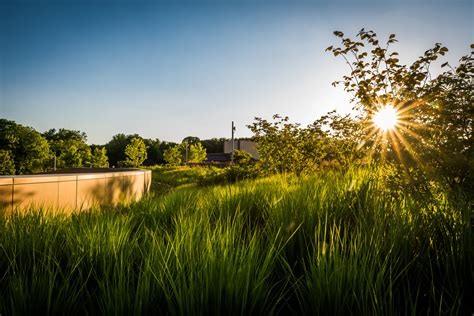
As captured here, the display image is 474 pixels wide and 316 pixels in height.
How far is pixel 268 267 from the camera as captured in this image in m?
2.20

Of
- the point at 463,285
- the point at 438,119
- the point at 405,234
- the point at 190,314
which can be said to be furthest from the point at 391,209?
the point at 190,314

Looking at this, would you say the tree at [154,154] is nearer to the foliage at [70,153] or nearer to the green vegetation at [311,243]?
the foliage at [70,153]

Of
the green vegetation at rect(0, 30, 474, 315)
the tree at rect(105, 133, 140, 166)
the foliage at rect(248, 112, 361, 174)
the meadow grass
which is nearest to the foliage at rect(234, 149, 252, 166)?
the foliage at rect(248, 112, 361, 174)

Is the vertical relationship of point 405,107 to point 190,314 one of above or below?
above

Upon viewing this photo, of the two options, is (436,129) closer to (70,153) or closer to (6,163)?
(6,163)

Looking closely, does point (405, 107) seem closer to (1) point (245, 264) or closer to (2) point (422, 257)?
(2) point (422, 257)

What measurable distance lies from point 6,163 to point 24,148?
4.46 m

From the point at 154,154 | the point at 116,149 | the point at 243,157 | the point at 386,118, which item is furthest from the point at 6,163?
the point at 154,154

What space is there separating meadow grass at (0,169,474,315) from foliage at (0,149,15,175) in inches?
1514

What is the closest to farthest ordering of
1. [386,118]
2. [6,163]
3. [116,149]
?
1. [386,118]
2. [6,163]
3. [116,149]

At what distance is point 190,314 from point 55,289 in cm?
122

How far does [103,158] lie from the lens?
61875 millimetres

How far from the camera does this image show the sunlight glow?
160 inches

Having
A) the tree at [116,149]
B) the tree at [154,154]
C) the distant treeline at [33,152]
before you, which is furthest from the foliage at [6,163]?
the tree at [154,154]
